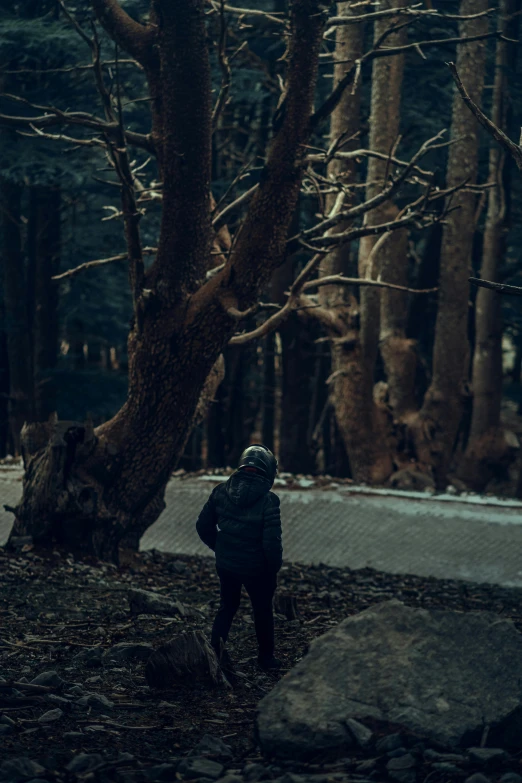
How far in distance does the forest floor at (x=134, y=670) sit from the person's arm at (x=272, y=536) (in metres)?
0.79

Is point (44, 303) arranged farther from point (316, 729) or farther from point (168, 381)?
point (316, 729)

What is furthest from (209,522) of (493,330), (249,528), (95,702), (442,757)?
(493,330)

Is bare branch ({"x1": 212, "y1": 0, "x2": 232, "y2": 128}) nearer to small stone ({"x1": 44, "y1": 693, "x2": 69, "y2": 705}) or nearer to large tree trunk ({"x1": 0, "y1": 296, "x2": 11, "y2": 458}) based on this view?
small stone ({"x1": 44, "y1": 693, "x2": 69, "y2": 705})

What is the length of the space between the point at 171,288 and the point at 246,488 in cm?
461

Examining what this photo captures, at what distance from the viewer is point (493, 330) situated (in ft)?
60.1

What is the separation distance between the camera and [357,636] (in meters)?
5.97

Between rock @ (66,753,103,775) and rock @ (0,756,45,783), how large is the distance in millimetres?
150

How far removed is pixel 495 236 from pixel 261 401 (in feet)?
33.1

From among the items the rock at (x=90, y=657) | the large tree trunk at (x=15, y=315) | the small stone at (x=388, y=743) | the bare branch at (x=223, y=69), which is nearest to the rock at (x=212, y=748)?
the small stone at (x=388, y=743)

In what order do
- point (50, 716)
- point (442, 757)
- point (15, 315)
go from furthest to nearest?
point (15, 315) → point (50, 716) → point (442, 757)

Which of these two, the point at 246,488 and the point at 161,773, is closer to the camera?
the point at 161,773

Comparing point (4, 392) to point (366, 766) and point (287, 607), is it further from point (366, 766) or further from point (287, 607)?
point (366, 766)

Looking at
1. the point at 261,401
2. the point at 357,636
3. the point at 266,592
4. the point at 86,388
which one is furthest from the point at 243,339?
the point at 261,401

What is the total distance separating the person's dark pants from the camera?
6859mm
